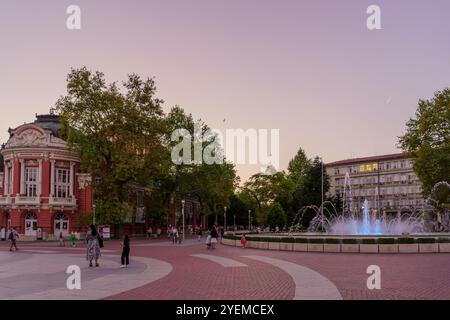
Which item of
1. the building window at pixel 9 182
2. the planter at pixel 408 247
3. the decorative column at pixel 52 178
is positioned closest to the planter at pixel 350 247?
the planter at pixel 408 247

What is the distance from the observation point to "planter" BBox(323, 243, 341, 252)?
30156 mm

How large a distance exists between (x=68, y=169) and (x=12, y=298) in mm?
52998

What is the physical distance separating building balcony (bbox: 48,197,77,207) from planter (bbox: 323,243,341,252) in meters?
40.7

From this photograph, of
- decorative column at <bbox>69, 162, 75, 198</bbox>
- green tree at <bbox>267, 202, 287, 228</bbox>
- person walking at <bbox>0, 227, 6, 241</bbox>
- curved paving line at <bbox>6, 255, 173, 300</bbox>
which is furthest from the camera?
green tree at <bbox>267, 202, 287, 228</bbox>

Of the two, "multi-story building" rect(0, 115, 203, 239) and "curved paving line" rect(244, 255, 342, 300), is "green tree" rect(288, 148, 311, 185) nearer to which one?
"multi-story building" rect(0, 115, 203, 239)

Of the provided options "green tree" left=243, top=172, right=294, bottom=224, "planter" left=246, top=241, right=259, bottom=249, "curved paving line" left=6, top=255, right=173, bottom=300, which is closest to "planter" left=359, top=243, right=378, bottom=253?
"planter" left=246, top=241, right=259, bottom=249

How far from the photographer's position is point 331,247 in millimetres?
30375

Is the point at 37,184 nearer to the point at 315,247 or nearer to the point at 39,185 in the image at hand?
the point at 39,185

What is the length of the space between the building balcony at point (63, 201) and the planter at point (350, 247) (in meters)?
41.9

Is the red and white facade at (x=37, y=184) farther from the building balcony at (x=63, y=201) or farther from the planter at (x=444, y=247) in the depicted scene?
the planter at (x=444, y=247)

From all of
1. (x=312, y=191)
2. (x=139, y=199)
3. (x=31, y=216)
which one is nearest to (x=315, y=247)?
(x=31, y=216)

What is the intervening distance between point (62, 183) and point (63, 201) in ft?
8.78
